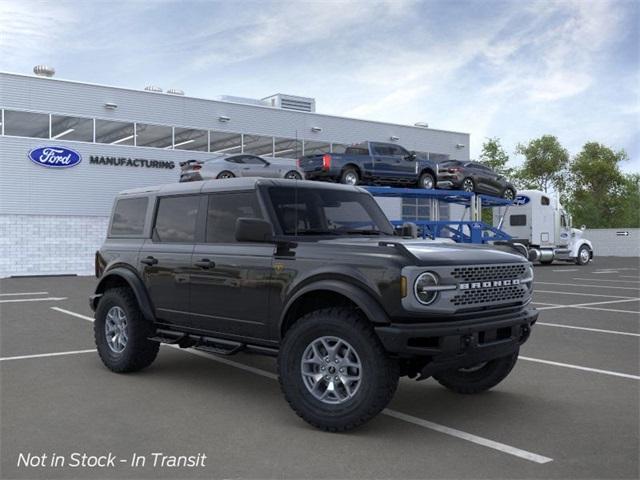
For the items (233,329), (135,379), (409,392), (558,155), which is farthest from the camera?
(558,155)

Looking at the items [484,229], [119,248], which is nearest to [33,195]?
[484,229]

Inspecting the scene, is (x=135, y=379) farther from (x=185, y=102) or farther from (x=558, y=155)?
(x=558, y=155)

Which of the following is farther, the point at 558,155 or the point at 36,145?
the point at 558,155

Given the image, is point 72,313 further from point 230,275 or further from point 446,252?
point 446,252

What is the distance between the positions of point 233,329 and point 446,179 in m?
19.3

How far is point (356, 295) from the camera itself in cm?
475

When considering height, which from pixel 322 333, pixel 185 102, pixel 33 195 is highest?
pixel 185 102

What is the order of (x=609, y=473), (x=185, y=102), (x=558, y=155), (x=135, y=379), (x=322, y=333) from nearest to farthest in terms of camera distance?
(x=609, y=473), (x=322, y=333), (x=135, y=379), (x=185, y=102), (x=558, y=155)

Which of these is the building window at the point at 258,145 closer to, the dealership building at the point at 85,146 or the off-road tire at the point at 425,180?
the dealership building at the point at 85,146

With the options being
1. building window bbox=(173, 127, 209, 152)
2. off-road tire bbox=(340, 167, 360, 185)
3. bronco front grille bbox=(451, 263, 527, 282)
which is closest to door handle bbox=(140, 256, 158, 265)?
bronco front grille bbox=(451, 263, 527, 282)

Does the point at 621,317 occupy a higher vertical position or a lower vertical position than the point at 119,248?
lower

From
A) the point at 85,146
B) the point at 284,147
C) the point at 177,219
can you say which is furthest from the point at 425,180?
the point at 177,219

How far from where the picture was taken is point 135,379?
660 cm

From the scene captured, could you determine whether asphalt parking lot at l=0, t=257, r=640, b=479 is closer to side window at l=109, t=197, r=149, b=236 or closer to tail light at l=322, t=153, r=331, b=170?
side window at l=109, t=197, r=149, b=236
